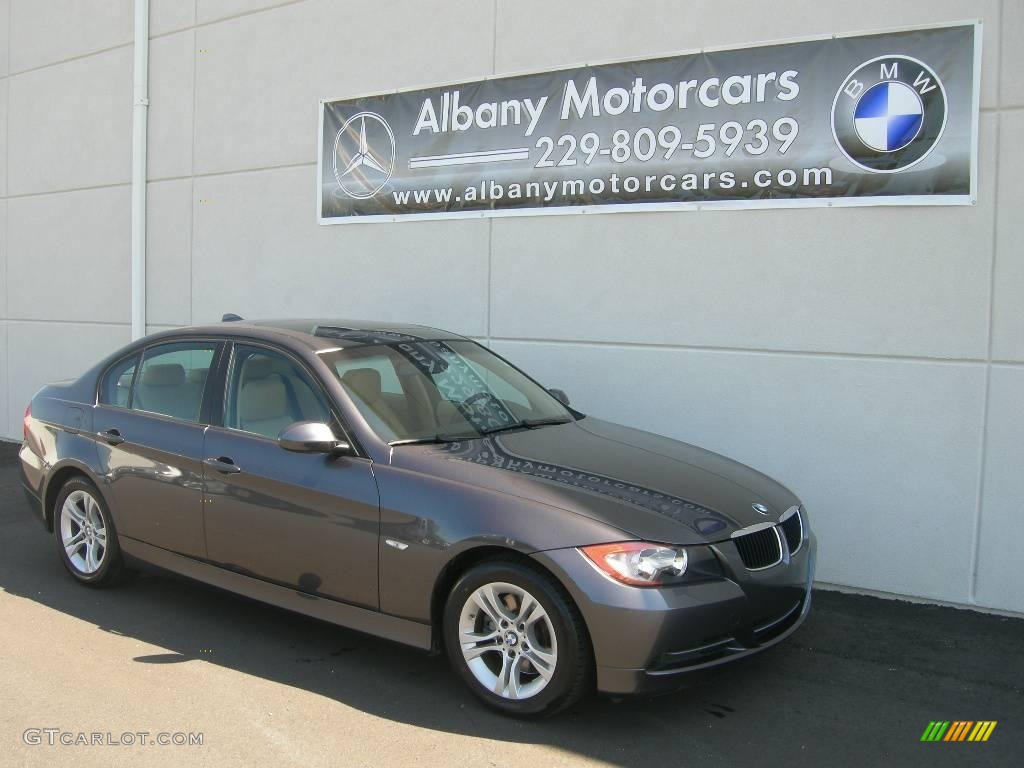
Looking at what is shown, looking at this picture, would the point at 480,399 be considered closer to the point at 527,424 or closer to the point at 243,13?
the point at 527,424

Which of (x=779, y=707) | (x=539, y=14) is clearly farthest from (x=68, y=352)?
(x=779, y=707)

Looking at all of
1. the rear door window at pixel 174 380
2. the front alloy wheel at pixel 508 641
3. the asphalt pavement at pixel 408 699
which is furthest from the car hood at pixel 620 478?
the rear door window at pixel 174 380

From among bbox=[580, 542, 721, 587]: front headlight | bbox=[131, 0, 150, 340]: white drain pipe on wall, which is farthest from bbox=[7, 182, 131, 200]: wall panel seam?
bbox=[580, 542, 721, 587]: front headlight

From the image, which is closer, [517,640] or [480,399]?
[517,640]

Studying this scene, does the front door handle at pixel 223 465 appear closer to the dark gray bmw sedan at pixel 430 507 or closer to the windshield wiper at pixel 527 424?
the dark gray bmw sedan at pixel 430 507

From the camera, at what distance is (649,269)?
22.7 feet

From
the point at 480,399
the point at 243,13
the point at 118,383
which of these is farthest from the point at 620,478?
the point at 243,13

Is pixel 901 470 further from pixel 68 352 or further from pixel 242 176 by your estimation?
pixel 68 352

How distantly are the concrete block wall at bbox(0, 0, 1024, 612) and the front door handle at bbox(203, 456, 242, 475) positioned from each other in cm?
309

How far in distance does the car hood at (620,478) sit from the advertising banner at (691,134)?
2.35m

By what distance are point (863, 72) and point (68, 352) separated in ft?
29.7

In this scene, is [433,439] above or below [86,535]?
above

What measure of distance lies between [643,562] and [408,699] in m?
1.32

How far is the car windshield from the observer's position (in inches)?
185
